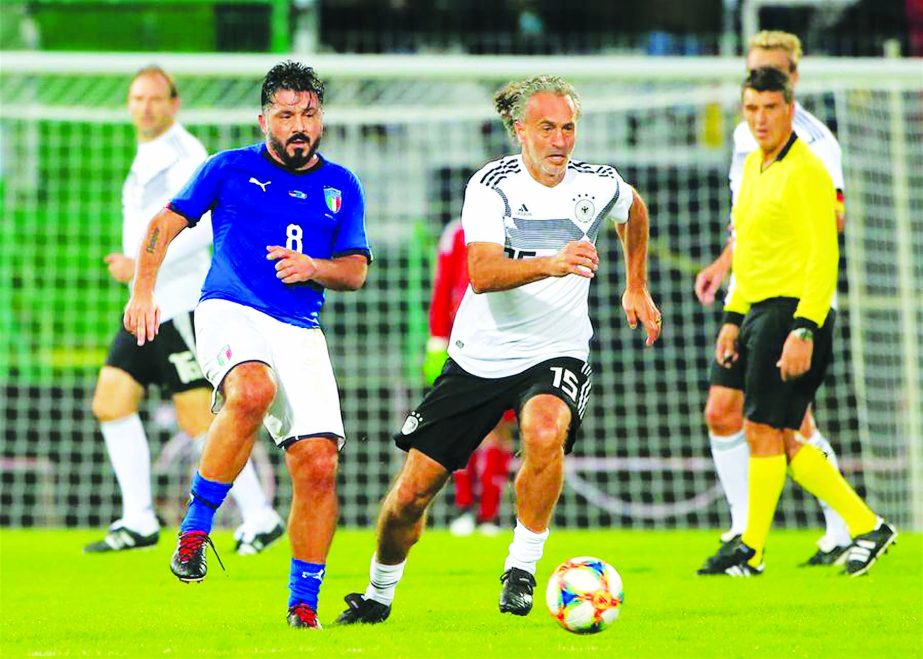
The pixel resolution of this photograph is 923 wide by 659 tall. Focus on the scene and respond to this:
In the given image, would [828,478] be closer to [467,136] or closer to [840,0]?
[467,136]

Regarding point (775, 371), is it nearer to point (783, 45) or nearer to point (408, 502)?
point (783, 45)

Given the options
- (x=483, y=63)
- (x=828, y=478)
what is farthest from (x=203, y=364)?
(x=483, y=63)

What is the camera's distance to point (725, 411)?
762cm

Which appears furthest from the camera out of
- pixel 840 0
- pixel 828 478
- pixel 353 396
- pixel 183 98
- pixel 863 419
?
pixel 840 0

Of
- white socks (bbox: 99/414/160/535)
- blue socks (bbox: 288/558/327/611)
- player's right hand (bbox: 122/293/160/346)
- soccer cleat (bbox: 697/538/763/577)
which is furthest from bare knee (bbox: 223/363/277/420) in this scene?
white socks (bbox: 99/414/160/535)

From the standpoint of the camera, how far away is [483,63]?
10.5 meters

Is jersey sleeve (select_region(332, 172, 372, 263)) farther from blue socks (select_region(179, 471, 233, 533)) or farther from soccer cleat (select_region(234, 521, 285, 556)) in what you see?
soccer cleat (select_region(234, 521, 285, 556))

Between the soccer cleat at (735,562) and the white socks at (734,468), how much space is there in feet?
2.27

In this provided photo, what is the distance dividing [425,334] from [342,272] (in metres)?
8.51

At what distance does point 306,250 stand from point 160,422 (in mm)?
7814

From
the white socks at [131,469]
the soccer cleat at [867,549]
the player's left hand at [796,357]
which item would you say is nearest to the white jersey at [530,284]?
the player's left hand at [796,357]

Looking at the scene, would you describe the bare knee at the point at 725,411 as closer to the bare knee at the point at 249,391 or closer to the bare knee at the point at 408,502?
the bare knee at the point at 408,502

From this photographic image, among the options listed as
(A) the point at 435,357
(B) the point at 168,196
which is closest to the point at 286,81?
(B) the point at 168,196

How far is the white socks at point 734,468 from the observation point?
7.86m
